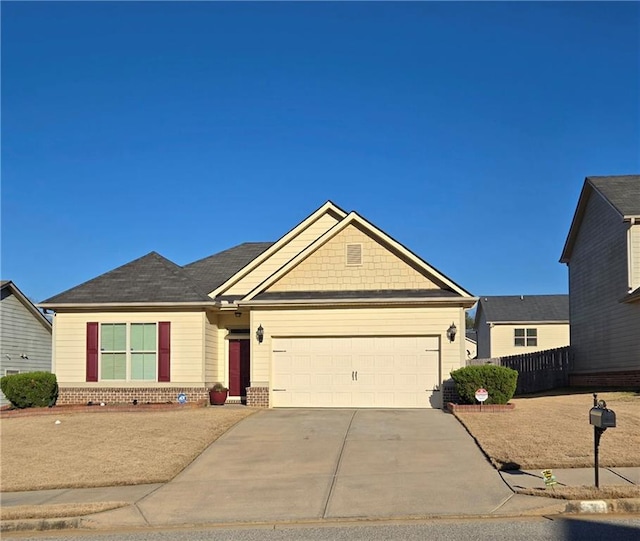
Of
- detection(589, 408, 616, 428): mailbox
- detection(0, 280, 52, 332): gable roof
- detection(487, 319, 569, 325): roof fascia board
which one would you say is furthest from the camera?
detection(487, 319, 569, 325): roof fascia board

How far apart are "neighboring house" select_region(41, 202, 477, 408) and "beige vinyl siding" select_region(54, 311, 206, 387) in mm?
31

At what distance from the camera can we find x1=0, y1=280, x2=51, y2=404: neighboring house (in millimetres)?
30656

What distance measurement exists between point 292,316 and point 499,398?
6.47m

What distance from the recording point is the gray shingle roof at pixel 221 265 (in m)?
25.7

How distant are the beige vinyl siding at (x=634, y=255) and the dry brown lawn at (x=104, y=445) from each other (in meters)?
13.0

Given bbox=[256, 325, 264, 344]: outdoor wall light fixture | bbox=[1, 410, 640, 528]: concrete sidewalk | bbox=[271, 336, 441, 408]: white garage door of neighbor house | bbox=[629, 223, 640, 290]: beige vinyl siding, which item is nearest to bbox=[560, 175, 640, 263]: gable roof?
bbox=[629, 223, 640, 290]: beige vinyl siding

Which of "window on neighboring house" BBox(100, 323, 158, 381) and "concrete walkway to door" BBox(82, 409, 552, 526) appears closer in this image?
"concrete walkway to door" BBox(82, 409, 552, 526)

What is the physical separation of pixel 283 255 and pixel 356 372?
533 cm

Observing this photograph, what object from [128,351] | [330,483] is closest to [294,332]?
[128,351]

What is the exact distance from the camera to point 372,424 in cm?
1784

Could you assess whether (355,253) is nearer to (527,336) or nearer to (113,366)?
(113,366)

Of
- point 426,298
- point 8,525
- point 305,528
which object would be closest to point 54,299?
point 426,298

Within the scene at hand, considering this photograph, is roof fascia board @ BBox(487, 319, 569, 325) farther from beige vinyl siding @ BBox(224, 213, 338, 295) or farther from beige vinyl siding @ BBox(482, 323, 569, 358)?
beige vinyl siding @ BBox(224, 213, 338, 295)

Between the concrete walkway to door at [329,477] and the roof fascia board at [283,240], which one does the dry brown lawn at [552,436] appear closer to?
the concrete walkway to door at [329,477]
